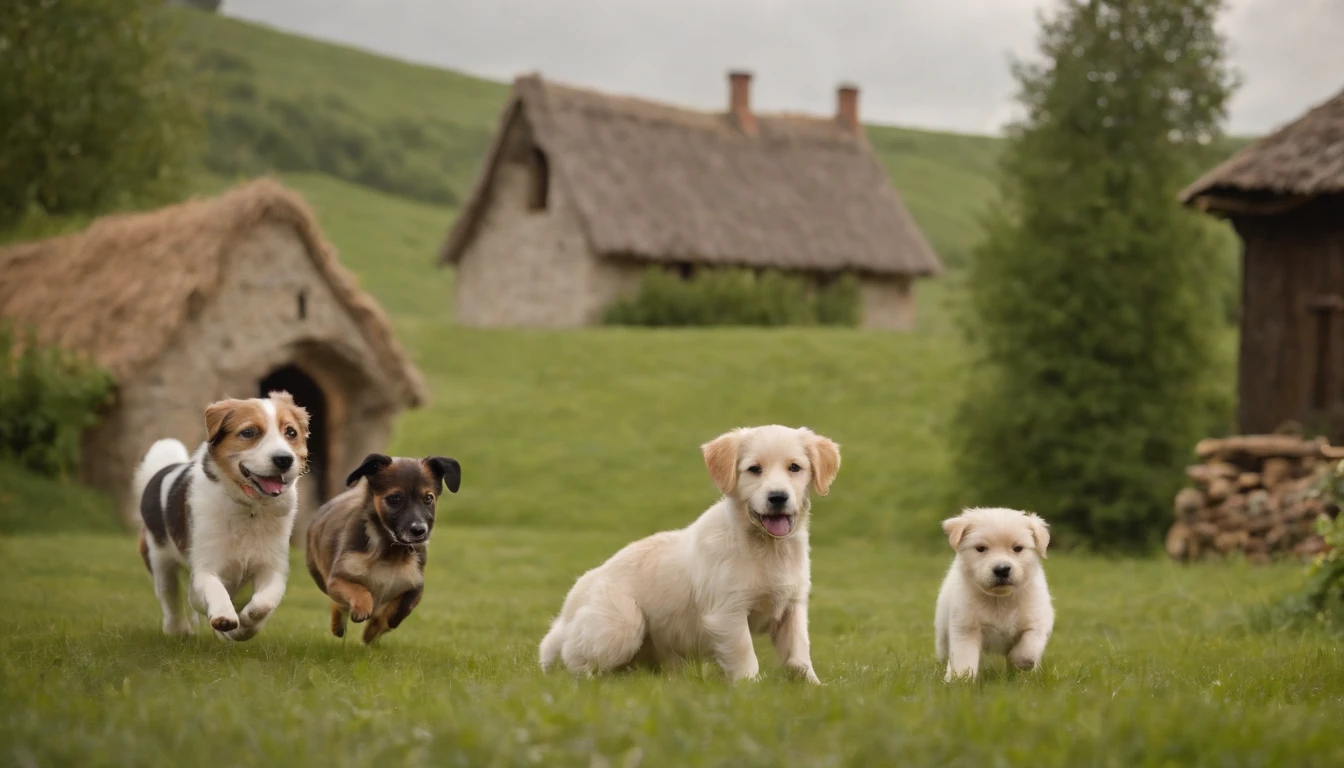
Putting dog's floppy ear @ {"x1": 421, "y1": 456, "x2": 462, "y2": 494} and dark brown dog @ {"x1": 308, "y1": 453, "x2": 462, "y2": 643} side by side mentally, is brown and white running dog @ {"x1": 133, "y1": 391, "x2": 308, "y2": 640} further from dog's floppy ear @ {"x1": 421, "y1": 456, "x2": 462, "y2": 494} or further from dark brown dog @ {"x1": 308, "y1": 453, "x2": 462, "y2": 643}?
dog's floppy ear @ {"x1": 421, "y1": 456, "x2": 462, "y2": 494}

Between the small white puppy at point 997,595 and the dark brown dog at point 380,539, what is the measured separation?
2.66m

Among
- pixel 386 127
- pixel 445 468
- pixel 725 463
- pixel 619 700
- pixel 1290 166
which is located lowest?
pixel 619 700

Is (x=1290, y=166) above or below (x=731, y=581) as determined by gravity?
above

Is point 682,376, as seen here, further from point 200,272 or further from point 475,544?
point 200,272

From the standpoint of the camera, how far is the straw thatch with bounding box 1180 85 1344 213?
53.0 ft

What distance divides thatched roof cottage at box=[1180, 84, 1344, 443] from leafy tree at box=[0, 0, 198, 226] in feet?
61.0

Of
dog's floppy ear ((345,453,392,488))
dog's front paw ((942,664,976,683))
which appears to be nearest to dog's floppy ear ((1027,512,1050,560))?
dog's front paw ((942,664,976,683))

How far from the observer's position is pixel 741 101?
4744 cm

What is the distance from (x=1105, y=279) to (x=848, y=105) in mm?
31957

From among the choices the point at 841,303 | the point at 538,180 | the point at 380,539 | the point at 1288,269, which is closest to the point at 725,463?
the point at 380,539

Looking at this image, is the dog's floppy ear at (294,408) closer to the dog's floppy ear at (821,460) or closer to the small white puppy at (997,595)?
the dog's floppy ear at (821,460)

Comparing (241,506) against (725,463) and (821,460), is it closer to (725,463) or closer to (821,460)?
(725,463)

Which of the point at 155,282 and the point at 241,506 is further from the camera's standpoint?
the point at 155,282

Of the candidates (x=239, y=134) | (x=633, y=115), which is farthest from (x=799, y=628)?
(x=239, y=134)
